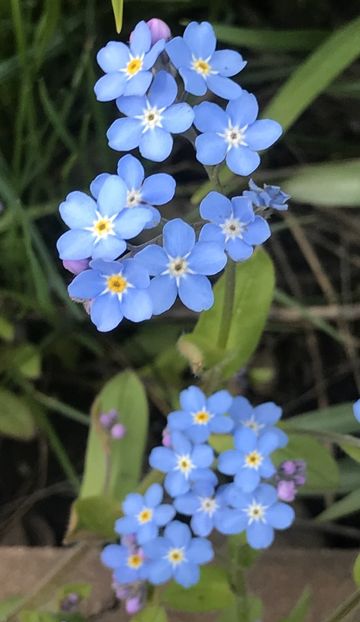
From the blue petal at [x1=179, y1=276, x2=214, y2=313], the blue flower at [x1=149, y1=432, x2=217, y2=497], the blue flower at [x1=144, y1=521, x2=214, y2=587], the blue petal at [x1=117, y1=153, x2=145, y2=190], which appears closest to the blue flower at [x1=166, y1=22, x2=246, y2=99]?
the blue petal at [x1=117, y1=153, x2=145, y2=190]

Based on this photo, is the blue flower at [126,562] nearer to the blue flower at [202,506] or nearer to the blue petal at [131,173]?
the blue flower at [202,506]

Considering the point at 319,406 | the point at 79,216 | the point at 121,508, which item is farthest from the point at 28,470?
the point at 79,216

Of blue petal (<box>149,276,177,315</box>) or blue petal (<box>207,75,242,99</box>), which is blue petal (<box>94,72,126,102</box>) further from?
blue petal (<box>149,276,177,315</box>)

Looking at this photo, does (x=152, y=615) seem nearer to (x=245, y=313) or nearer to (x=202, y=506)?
(x=202, y=506)

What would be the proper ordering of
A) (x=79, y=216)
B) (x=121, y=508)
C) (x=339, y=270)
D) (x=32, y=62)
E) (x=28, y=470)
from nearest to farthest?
(x=79, y=216) → (x=121, y=508) → (x=32, y=62) → (x=28, y=470) → (x=339, y=270)

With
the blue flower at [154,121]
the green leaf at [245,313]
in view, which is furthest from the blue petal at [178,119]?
the green leaf at [245,313]

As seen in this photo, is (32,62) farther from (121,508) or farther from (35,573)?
(35,573)

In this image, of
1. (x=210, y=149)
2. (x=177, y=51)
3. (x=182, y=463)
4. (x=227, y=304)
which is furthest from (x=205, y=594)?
(x=177, y=51)
